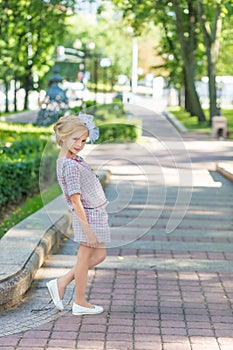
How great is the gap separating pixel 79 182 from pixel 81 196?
121 mm

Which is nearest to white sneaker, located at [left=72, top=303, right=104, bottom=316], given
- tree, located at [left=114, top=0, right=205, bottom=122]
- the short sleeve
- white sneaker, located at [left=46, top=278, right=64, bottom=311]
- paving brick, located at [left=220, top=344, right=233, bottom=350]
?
white sneaker, located at [left=46, top=278, right=64, bottom=311]

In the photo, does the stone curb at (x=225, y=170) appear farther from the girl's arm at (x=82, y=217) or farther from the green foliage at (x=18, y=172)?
the girl's arm at (x=82, y=217)

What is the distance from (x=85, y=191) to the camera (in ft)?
18.2

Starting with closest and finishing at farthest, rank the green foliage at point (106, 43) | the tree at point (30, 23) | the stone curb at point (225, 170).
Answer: the stone curb at point (225, 170) → the tree at point (30, 23) → the green foliage at point (106, 43)

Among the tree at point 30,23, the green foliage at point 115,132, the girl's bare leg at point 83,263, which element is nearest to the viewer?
the girl's bare leg at point 83,263

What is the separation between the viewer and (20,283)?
5957 mm

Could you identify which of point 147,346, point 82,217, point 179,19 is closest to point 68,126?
point 82,217

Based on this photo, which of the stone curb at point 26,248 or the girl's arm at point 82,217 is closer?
the girl's arm at point 82,217

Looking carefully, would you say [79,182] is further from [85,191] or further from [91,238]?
[91,238]

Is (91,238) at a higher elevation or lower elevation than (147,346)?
higher

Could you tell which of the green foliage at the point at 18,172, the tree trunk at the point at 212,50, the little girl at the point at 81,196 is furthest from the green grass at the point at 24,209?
the tree trunk at the point at 212,50

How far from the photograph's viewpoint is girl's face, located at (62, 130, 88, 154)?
548 centimetres

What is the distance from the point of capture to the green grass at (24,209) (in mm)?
9164

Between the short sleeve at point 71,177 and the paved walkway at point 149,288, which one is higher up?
the short sleeve at point 71,177
